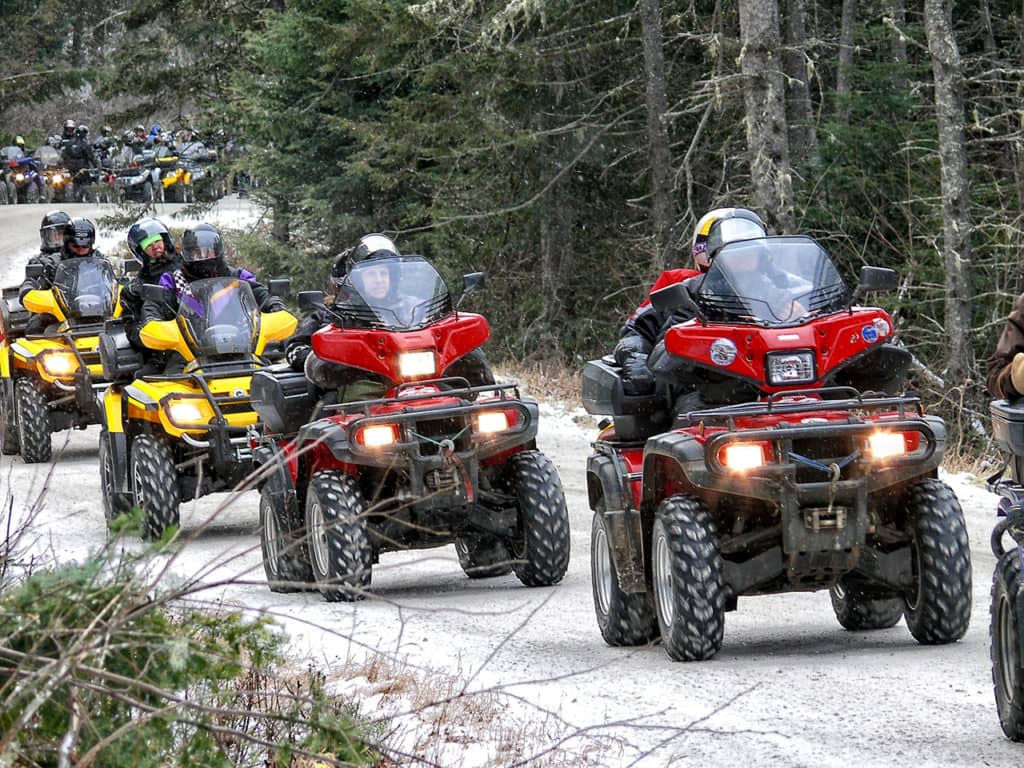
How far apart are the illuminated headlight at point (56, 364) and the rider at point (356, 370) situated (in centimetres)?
752

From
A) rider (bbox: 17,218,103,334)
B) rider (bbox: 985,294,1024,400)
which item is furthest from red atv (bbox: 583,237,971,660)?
rider (bbox: 17,218,103,334)

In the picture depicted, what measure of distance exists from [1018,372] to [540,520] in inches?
175

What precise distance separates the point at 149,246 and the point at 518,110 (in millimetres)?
10828

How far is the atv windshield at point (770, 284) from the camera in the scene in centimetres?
852

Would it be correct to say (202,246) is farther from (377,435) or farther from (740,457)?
(740,457)

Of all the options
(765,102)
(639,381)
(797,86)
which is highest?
(797,86)

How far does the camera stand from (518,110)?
24.7 meters

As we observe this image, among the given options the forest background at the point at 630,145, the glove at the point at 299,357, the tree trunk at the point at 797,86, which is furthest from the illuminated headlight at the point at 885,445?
the tree trunk at the point at 797,86

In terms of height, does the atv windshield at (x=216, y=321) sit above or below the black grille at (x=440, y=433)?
above

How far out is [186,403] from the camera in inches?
513

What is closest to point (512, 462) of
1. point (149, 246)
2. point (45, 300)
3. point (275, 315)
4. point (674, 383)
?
point (674, 383)

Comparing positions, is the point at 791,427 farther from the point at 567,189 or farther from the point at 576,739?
the point at 567,189

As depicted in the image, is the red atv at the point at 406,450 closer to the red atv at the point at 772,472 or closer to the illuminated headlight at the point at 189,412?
the red atv at the point at 772,472

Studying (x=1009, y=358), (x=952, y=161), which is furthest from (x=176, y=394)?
(x=952, y=161)
